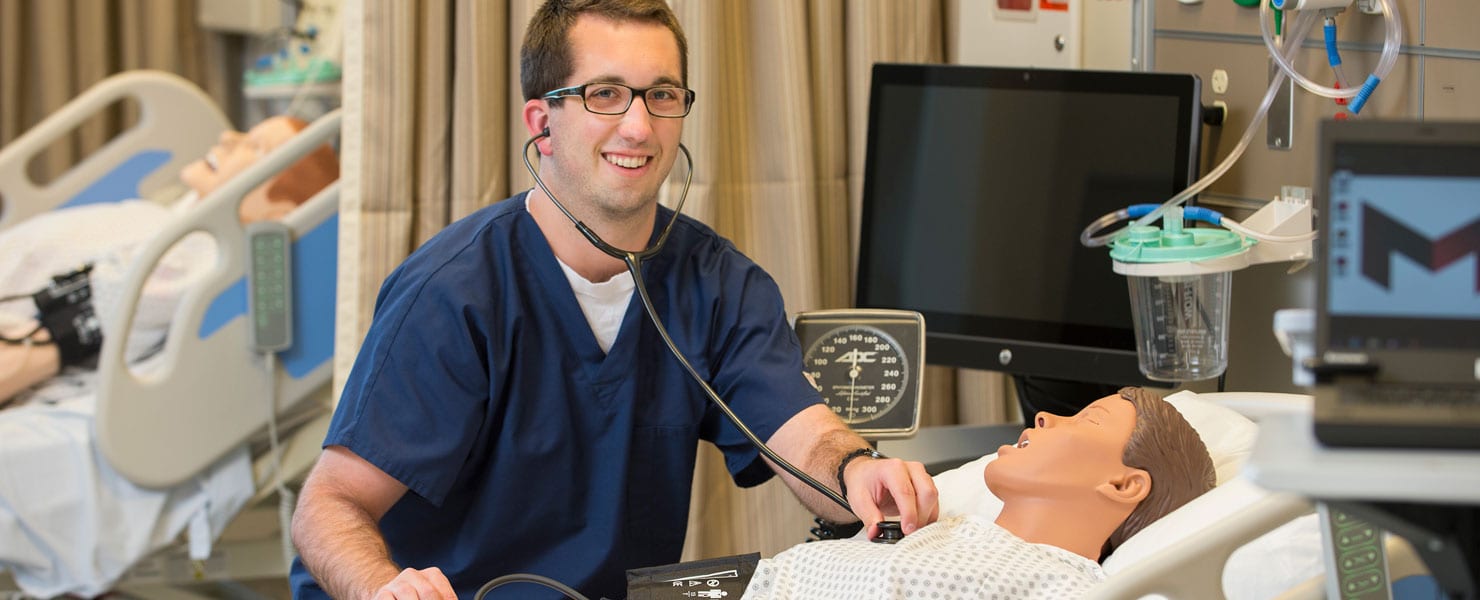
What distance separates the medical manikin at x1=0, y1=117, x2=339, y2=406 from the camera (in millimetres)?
2656

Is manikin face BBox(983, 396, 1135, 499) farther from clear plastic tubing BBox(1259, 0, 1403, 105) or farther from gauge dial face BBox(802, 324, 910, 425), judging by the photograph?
clear plastic tubing BBox(1259, 0, 1403, 105)

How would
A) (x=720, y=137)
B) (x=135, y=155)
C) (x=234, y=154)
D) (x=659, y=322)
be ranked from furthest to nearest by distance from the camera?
(x=135, y=155)
(x=234, y=154)
(x=720, y=137)
(x=659, y=322)

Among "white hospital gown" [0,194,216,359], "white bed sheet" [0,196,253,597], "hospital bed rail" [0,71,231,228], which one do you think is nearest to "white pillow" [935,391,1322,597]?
"white bed sheet" [0,196,253,597]

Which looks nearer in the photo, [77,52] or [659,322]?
[659,322]

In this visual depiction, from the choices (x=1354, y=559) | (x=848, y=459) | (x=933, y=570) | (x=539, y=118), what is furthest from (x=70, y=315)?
(x=1354, y=559)

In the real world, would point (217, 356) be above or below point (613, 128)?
below

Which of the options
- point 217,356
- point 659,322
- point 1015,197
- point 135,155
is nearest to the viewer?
point 659,322

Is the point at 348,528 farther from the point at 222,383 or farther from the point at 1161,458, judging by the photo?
the point at 222,383

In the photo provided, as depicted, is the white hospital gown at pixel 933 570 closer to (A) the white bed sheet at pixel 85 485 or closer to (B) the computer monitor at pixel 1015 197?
(B) the computer monitor at pixel 1015 197

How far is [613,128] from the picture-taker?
5.31 ft

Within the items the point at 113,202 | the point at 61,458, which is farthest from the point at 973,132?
the point at 113,202

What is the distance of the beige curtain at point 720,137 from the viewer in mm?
2270

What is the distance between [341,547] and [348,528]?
32 millimetres

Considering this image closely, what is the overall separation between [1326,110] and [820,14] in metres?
0.96
